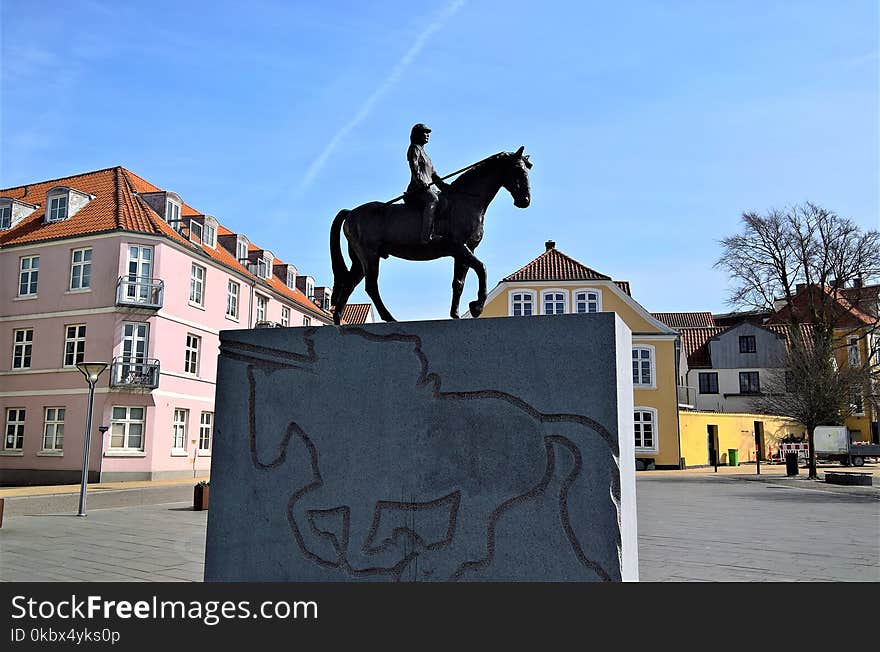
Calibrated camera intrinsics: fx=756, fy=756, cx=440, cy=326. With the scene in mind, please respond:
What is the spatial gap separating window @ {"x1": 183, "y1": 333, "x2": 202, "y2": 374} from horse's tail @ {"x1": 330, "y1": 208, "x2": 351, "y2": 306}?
2726 cm

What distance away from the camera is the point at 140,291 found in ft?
99.2

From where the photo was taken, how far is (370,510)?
5652mm

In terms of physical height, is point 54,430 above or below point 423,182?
below

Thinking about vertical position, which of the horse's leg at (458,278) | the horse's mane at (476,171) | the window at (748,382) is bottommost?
the horse's leg at (458,278)

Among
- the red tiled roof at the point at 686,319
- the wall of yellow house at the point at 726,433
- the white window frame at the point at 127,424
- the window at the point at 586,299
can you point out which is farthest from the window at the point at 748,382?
the white window frame at the point at 127,424

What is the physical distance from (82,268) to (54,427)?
6.43 m

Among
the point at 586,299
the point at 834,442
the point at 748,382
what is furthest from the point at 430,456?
the point at 748,382

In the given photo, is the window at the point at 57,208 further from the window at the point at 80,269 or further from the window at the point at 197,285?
the window at the point at 197,285

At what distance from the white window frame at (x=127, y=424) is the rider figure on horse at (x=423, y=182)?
85.1 feet

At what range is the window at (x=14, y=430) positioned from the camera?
3008cm

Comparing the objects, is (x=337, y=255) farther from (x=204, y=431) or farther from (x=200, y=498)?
(x=204, y=431)

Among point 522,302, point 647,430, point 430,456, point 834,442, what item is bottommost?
point 834,442

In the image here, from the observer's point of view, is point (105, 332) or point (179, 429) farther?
point (179, 429)

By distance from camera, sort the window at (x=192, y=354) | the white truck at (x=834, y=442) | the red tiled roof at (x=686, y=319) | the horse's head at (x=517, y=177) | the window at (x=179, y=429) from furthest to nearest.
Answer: the red tiled roof at (x=686, y=319), the white truck at (x=834, y=442), the window at (x=192, y=354), the window at (x=179, y=429), the horse's head at (x=517, y=177)
